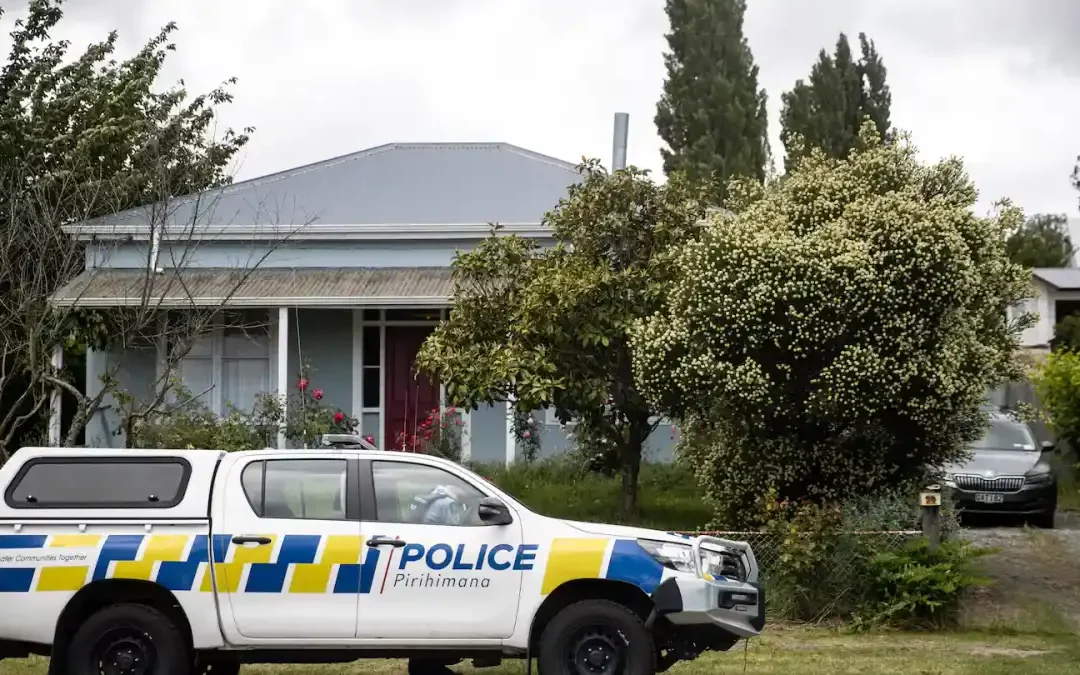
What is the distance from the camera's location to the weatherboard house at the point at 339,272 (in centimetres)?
1902

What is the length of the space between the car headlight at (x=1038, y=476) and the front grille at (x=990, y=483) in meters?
0.09

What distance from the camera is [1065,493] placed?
20.2 meters

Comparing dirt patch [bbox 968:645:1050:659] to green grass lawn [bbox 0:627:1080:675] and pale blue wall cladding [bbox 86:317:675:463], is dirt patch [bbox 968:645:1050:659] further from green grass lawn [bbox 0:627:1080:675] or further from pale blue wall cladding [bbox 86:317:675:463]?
pale blue wall cladding [bbox 86:317:675:463]

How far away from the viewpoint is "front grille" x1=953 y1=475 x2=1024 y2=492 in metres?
16.6

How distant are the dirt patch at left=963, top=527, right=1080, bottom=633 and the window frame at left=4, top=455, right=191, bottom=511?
704cm

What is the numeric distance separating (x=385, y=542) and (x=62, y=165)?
16159 millimetres

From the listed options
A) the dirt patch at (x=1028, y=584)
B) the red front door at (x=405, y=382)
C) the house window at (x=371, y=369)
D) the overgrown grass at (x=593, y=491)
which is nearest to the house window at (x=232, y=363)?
the house window at (x=371, y=369)

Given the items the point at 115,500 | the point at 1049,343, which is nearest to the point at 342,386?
the point at 115,500

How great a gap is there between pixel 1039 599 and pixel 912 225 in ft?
11.9

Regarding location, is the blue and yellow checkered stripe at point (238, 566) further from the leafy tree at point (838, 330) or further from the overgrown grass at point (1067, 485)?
the overgrown grass at point (1067, 485)

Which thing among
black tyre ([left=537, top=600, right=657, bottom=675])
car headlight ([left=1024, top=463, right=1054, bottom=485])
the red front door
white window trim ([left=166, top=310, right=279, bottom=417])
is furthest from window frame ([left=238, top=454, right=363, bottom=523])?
the red front door

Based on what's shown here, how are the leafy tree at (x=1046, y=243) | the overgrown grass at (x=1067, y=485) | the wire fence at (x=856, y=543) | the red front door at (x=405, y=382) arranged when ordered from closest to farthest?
the wire fence at (x=856, y=543) < the overgrown grass at (x=1067, y=485) < the red front door at (x=405, y=382) < the leafy tree at (x=1046, y=243)

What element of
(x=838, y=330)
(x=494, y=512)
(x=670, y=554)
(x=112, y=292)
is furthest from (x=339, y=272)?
(x=670, y=554)

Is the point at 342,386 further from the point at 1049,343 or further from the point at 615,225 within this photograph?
the point at 1049,343
